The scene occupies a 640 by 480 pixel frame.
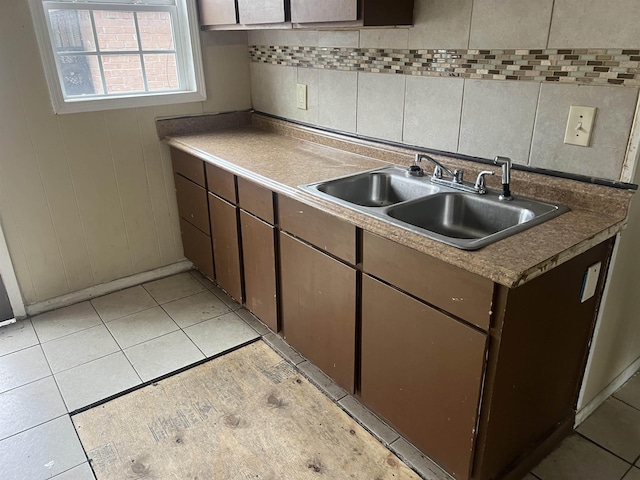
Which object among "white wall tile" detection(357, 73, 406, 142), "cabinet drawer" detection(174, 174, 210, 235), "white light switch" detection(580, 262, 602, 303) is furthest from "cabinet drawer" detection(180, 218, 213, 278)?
"white light switch" detection(580, 262, 602, 303)

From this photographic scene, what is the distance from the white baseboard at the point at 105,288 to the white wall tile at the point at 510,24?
2.20 meters

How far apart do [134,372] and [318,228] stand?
1.14m

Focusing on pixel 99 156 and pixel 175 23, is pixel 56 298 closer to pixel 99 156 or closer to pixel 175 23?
pixel 99 156

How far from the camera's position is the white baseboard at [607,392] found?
1853 millimetres

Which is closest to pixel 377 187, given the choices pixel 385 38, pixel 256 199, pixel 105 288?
pixel 256 199

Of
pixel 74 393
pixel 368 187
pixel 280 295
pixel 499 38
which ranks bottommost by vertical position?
pixel 74 393

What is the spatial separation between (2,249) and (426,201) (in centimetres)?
217

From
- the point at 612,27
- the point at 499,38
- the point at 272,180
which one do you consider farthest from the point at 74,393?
the point at 612,27

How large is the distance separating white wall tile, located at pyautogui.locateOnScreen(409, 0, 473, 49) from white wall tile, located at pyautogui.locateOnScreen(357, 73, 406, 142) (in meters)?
0.18

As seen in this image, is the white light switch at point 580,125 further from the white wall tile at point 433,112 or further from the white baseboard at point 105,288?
the white baseboard at point 105,288

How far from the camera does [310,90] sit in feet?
8.40

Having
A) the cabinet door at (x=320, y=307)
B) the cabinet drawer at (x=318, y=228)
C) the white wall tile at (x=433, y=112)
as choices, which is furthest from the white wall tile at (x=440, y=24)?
the cabinet door at (x=320, y=307)

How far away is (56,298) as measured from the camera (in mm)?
2736

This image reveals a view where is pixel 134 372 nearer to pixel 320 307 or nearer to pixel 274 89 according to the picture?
pixel 320 307
